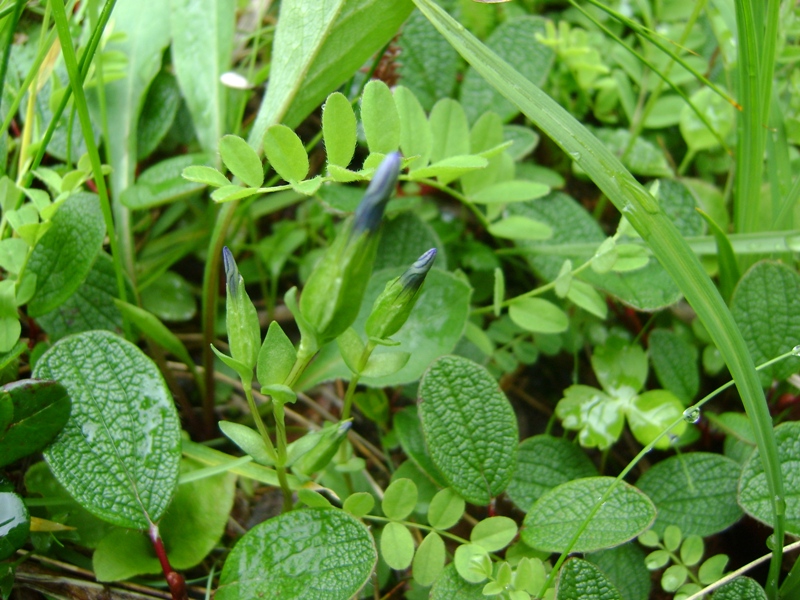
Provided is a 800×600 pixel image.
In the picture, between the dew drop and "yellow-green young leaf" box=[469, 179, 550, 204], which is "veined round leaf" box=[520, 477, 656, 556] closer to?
the dew drop

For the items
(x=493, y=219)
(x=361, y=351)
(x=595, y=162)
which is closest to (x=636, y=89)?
(x=493, y=219)

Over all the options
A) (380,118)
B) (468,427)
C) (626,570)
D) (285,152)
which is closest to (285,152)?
(285,152)

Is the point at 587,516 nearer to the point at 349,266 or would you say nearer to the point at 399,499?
the point at 399,499

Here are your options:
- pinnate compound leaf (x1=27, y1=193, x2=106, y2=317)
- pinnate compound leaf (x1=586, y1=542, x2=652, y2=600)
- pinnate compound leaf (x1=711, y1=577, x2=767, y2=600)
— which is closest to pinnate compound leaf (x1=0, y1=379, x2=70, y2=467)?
pinnate compound leaf (x1=27, y1=193, x2=106, y2=317)

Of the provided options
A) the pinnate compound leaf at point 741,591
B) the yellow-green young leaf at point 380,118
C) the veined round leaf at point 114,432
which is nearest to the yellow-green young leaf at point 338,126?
the yellow-green young leaf at point 380,118

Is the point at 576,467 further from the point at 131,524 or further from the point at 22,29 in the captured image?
the point at 22,29
